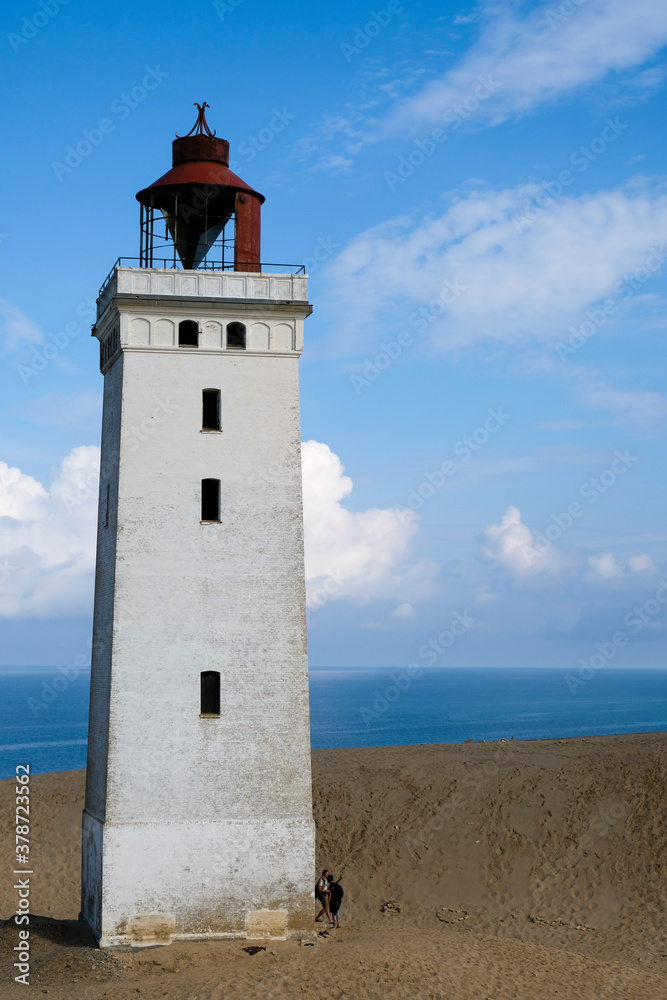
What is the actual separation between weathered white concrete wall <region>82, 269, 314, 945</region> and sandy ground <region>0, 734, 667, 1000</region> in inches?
58.4

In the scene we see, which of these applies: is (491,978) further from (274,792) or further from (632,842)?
(632,842)

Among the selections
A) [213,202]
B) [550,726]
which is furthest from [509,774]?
[550,726]

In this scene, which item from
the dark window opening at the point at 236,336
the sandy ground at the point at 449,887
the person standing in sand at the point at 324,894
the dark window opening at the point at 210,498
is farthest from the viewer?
the dark window opening at the point at 236,336

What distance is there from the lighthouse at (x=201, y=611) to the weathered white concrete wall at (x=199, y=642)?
4 cm

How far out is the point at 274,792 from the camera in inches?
950

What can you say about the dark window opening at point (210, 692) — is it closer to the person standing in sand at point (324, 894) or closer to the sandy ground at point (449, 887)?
the person standing in sand at point (324, 894)

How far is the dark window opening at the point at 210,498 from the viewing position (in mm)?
25094

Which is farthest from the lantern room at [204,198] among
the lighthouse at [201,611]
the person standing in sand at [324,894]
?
the person standing in sand at [324,894]

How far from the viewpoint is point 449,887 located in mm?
31156

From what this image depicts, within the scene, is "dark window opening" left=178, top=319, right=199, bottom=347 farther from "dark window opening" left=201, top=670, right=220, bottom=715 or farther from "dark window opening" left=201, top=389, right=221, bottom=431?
"dark window opening" left=201, top=670, right=220, bottom=715

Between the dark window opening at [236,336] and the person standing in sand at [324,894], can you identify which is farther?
the dark window opening at [236,336]

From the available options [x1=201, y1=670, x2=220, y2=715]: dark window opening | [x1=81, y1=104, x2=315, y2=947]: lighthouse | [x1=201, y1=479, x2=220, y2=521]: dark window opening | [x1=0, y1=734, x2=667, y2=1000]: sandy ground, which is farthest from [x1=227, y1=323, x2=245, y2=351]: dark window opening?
[x1=0, y1=734, x2=667, y2=1000]: sandy ground

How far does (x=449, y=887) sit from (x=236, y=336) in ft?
58.2

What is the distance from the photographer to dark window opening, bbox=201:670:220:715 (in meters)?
24.3
